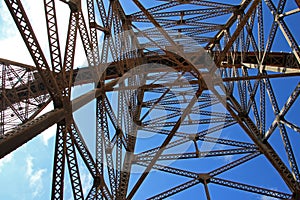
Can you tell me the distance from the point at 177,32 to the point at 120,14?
381cm

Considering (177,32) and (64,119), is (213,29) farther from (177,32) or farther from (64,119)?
(64,119)

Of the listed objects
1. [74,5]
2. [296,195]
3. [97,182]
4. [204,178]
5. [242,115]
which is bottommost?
[204,178]

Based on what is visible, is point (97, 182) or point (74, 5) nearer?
point (74, 5)

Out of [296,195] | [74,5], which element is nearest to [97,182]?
[74,5]

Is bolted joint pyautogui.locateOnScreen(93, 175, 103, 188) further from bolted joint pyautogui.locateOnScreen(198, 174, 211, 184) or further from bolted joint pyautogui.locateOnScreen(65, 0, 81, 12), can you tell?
bolted joint pyautogui.locateOnScreen(198, 174, 211, 184)

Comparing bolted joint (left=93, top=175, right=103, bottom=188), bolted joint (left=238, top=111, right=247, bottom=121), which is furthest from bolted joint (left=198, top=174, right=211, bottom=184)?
bolted joint (left=93, top=175, right=103, bottom=188)

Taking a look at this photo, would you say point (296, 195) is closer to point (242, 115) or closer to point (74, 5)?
point (242, 115)

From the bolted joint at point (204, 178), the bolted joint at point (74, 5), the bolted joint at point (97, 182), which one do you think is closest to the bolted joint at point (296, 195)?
the bolted joint at point (204, 178)

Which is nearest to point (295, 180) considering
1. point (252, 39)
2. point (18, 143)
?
point (252, 39)

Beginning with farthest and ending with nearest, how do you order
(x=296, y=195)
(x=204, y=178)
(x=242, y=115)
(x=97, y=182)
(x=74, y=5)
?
(x=242, y=115) < (x=204, y=178) < (x=296, y=195) < (x=97, y=182) < (x=74, y=5)

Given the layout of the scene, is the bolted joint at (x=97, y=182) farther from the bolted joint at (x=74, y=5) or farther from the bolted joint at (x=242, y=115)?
the bolted joint at (x=242, y=115)

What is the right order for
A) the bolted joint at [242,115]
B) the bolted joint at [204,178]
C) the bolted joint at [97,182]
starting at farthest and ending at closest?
the bolted joint at [242,115], the bolted joint at [204,178], the bolted joint at [97,182]

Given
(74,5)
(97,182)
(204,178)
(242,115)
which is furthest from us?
(242,115)

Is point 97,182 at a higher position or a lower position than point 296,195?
higher
